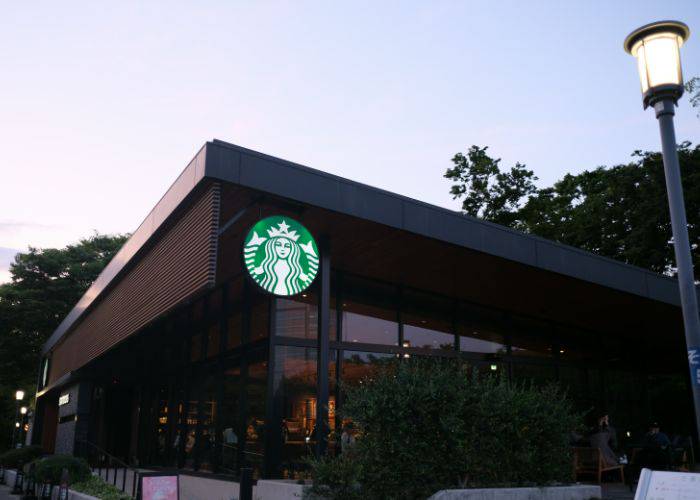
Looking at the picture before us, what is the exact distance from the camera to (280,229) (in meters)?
10.6

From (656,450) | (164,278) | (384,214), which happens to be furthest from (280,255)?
(656,450)

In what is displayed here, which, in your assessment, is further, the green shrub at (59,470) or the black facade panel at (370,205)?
the green shrub at (59,470)

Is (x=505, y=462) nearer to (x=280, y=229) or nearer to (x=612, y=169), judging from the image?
(x=280, y=229)

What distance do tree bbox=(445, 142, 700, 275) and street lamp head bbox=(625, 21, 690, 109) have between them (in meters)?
25.1

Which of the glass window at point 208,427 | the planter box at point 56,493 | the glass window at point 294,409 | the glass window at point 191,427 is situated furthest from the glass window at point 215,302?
the planter box at point 56,493

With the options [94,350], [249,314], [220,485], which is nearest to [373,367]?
[249,314]

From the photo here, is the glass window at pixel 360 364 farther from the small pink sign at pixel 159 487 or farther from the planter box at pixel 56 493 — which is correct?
the planter box at pixel 56 493

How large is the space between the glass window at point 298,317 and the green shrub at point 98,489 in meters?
4.57

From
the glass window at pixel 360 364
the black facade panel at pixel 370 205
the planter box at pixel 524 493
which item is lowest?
the planter box at pixel 524 493

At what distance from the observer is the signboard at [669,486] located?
11.4 ft

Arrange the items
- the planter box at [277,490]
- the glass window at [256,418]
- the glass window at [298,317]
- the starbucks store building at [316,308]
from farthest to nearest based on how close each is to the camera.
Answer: the glass window at [298,317]
the glass window at [256,418]
the starbucks store building at [316,308]
the planter box at [277,490]

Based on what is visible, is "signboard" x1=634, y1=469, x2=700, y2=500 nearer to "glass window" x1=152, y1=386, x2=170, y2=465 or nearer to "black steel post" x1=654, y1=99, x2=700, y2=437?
"black steel post" x1=654, y1=99, x2=700, y2=437

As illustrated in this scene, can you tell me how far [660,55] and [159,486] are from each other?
7525 millimetres

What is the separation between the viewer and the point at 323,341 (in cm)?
1203
